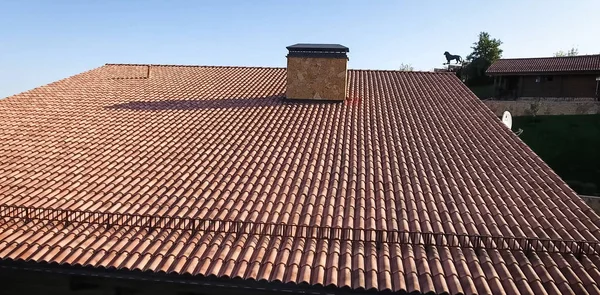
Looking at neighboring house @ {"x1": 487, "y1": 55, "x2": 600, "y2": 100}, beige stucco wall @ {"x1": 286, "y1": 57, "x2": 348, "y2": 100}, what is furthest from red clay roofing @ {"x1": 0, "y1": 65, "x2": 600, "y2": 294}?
neighboring house @ {"x1": 487, "y1": 55, "x2": 600, "y2": 100}

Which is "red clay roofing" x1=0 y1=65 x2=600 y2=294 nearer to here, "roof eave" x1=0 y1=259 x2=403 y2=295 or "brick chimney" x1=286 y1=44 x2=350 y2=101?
"roof eave" x1=0 y1=259 x2=403 y2=295

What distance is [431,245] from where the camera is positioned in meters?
4.95

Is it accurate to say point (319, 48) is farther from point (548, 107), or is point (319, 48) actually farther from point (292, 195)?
point (548, 107)

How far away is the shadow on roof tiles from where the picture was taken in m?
10.2

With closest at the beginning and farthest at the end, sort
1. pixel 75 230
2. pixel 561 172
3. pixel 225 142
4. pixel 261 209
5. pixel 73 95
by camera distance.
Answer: pixel 75 230 → pixel 261 209 → pixel 225 142 → pixel 73 95 → pixel 561 172

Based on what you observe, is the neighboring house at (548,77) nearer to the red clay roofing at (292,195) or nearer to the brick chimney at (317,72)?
the red clay roofing at (292,195)

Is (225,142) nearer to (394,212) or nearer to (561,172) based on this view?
(394,212)

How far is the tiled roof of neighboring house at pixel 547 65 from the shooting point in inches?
1030

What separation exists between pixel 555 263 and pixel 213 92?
9.39 m

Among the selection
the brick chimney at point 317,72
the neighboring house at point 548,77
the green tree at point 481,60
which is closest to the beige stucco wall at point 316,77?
the brick chimney at point 317,72

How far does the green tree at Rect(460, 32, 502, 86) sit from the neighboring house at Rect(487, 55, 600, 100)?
530 cm

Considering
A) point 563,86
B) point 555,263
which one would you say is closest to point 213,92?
point 555,263

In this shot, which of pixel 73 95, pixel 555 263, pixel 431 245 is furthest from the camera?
pixel 73 95

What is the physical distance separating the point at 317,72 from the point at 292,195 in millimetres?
5489
